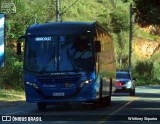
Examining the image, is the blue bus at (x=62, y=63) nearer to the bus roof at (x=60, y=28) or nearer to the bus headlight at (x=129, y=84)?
the bus roof at (x=60, y=28)

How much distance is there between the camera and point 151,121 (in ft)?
57.4

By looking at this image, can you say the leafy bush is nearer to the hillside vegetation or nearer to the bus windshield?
the hillside vegetation

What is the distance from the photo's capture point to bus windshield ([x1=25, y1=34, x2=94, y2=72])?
22.7 m

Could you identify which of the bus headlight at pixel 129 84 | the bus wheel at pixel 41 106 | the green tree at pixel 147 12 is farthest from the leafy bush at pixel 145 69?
the bus wheel at pixel 41 106

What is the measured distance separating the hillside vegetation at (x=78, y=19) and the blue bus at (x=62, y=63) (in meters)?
11.7

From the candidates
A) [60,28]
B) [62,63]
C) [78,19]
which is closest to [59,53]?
[62,63]

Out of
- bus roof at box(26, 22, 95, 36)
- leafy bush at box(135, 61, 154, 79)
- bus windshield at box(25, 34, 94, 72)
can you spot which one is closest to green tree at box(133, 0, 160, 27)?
bus roof at box(26, 22, 95, 36)

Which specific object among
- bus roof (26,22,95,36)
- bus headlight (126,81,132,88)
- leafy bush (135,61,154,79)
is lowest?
leafy bush (135,61,154,79)

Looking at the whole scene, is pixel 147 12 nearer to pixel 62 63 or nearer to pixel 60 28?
pixel 60 28

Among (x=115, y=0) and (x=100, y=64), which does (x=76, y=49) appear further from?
(x=115, y=0)

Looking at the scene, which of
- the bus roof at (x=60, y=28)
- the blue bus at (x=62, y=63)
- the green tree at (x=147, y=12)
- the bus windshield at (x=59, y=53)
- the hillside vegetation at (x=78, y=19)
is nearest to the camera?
the blue bus at (x=62, y=63)

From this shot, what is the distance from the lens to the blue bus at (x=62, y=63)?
2245 centimetres

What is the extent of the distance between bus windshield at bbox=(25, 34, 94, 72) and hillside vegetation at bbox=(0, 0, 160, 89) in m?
11.9

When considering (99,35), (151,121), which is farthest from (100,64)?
(151,121)
